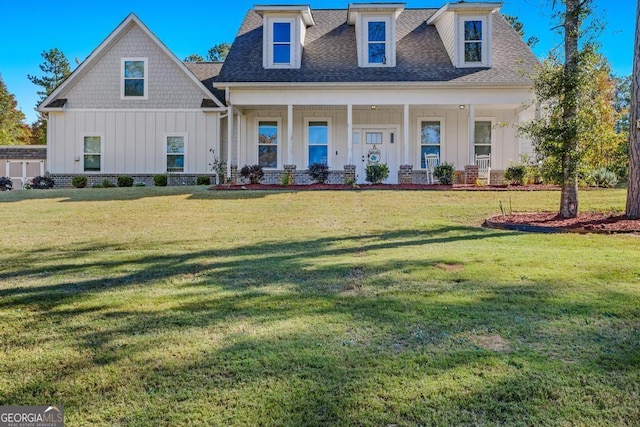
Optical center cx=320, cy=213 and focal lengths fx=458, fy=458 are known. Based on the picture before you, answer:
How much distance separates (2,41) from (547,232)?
3625 cm

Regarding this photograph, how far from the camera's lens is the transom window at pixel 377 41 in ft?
55.8

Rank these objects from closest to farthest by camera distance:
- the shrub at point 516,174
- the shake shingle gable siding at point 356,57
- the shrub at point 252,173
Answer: the shrub at point 516,174
the shrub at point 252,173
the shake shingle gable siding at point 356,57

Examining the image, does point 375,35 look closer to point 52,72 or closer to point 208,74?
point 208,74

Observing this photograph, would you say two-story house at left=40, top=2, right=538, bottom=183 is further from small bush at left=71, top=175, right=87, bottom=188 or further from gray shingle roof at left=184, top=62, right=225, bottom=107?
small bush at left=71, top=175, right=87, bottom=188

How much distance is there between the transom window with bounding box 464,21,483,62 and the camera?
1681cm

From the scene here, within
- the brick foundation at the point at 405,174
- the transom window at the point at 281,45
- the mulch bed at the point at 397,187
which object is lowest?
the mulch bed at the point at 397,187

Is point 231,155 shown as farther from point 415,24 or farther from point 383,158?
point 415,24

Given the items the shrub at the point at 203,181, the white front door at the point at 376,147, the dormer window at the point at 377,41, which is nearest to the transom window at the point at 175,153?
the shrub at the point at 203,181

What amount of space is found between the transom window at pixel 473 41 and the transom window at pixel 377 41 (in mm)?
2955

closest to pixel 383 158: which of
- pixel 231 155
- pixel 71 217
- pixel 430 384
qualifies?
pixel 231 155

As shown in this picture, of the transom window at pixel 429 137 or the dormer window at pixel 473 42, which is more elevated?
the dormer window at pixel 473 42

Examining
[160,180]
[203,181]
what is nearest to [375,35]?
[203,181]

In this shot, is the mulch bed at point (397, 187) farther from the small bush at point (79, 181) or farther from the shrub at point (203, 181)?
the small bush at point (79, 181)

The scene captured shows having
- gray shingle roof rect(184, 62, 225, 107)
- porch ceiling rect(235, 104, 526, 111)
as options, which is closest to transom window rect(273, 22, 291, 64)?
porch ceiling rect(235, 104, 526, 111)
